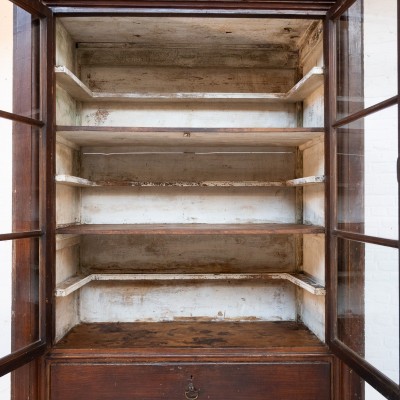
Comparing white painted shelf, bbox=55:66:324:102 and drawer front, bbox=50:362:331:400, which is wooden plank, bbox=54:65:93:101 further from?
drawer front, bbox=50:362:331:400

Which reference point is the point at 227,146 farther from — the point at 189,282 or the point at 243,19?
the point at 189,282

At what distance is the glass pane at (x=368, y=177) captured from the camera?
1.67 m

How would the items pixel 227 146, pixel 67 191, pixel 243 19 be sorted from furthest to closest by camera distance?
1. pixel 227 146
2. pixel 67 191
3. pixel 243 19

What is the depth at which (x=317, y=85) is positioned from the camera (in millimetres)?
2205

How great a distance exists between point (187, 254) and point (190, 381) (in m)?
0.85

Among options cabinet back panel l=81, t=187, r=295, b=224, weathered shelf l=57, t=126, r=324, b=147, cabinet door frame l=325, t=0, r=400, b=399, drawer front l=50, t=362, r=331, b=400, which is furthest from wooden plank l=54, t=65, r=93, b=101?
drawer front l=50, t=362, r=331, b=400

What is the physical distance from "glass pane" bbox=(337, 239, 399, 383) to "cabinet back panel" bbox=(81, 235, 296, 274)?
690 mm

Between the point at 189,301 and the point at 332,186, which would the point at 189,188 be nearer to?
the point at 189,301

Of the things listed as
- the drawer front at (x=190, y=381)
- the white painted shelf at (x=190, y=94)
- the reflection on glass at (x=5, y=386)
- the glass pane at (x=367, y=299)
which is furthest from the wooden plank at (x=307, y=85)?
the reflection on glass at (x=5, y=386)

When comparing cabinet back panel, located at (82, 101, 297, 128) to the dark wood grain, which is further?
cabinet back panel, located at (82, 101, 297, 128)

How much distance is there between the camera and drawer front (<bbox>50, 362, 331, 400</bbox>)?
1.92 m

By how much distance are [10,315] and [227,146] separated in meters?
1.58

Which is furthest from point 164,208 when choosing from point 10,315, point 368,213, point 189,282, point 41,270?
point 368,213

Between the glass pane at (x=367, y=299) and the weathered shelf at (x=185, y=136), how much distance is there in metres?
0.65
